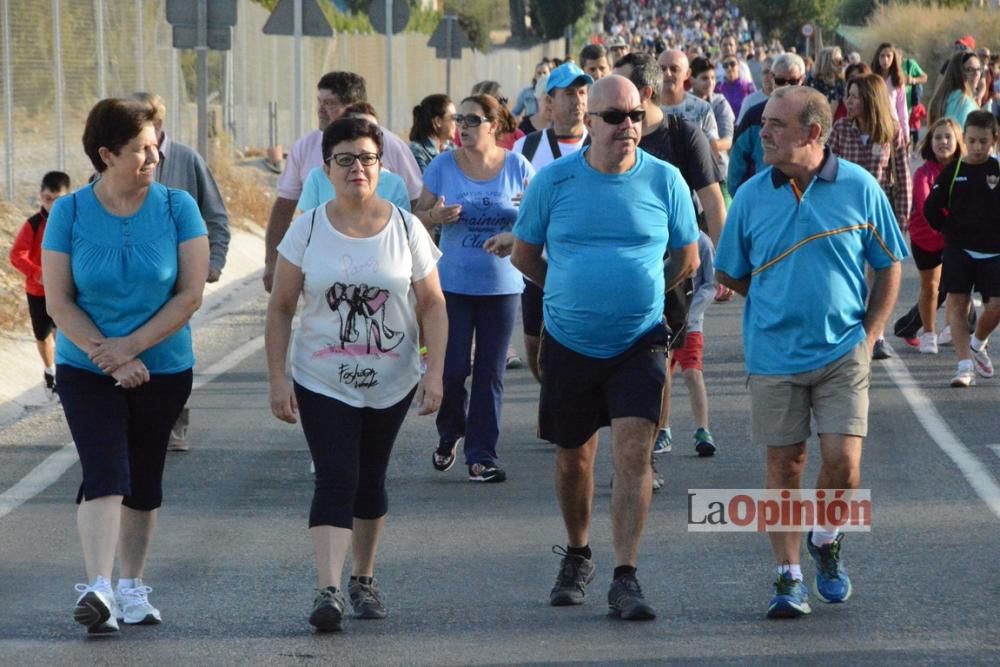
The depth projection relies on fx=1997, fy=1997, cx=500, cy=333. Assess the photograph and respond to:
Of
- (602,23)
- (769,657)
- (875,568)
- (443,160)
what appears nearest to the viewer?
(769,657)

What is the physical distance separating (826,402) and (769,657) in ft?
3.27

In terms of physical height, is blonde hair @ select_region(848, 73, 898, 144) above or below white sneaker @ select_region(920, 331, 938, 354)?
above

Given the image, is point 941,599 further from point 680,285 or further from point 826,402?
point 680,285

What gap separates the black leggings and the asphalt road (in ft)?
1.42

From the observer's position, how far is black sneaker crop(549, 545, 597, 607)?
7219 millimetres

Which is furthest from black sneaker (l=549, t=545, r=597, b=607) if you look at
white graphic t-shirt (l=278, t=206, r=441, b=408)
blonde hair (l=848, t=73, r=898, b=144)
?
blonde hair (l=848, t=73, r=898, b=144)

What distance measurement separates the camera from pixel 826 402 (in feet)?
22.9

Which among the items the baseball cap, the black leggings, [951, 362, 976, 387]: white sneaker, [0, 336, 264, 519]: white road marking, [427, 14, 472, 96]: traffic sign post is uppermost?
the baseball cap

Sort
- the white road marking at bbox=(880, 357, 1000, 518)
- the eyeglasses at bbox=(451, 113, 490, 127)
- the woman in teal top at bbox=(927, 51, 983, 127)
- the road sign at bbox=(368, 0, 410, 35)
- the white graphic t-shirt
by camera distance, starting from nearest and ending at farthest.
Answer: the white graphic t-shirt
the white road marking at bbox=(880, 357, 1000, 518)
the eyeglasses at bbox=(451, 113, 490, 127)
the woman in teal top at bbox=(927, 51, 983, 127)
the road sign at bbox=(368, 0, 410, 35)

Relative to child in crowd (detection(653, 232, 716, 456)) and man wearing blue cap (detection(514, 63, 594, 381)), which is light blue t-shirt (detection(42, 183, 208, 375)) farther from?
child in crowd (detection(653, 232, 716, 456))

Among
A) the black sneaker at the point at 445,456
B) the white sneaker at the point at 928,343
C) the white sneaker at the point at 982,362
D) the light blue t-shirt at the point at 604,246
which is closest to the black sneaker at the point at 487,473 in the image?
the black sneaker at the point at 445,456

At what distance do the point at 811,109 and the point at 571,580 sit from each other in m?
1.90

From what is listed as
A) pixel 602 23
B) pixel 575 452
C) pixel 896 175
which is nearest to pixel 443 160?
pixel 575 452

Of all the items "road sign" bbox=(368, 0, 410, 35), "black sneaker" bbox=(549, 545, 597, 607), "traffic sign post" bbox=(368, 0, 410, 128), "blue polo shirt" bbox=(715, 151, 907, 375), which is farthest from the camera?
"road sign" bbox=(368, 0, 410, 35)
